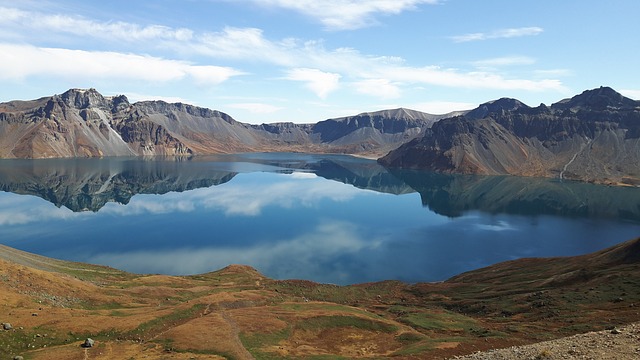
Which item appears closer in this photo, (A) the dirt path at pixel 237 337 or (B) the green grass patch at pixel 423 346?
(A) the dirt path at pixel 237 337

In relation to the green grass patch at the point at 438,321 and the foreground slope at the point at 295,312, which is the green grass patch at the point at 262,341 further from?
the green grass patch at the point at 438,321

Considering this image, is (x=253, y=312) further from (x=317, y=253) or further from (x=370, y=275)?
(x=317, y=253)

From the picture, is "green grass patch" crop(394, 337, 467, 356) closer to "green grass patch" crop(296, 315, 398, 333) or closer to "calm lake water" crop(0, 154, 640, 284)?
"green grass patch" crop(296, 315, 398, 333)

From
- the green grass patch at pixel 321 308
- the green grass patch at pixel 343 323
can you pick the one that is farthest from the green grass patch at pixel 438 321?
the green grass patch at pixel 321 308

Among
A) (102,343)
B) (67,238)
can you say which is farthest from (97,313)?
(67,238)

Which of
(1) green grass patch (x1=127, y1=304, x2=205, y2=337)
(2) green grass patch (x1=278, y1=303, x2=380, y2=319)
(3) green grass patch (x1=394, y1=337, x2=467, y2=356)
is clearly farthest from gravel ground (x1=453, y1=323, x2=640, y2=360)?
(1) green grass patch (x1=127, y1=304, x2=205, y2=337)
